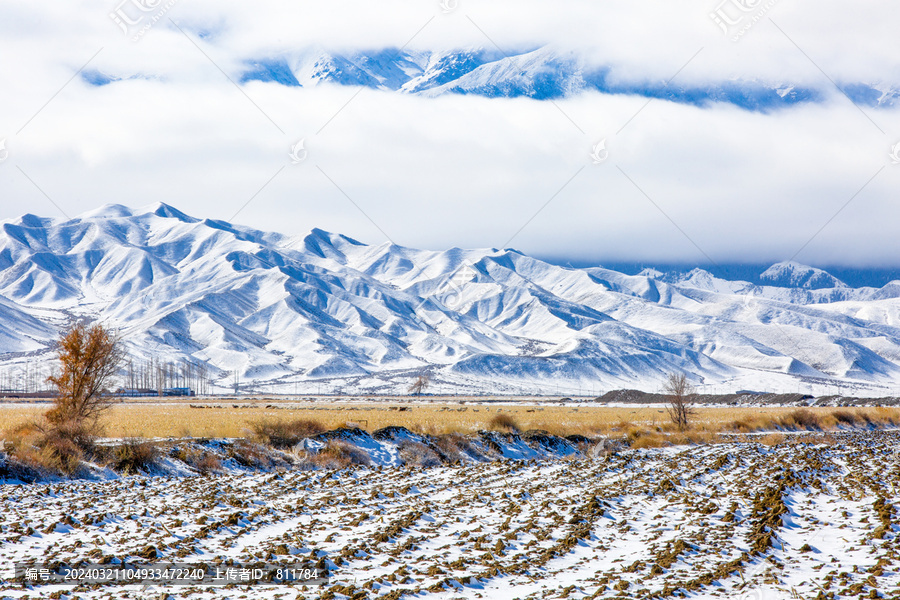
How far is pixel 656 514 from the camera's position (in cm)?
1895

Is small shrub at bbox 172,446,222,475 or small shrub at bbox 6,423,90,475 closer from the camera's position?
small shrub at bbox 6,423,90,475

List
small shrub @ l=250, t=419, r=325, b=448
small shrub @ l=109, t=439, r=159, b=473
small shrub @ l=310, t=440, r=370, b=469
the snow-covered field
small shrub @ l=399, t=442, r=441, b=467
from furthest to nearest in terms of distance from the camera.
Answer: small shrub @ l=250, t=419, r=325, b=448 < small shrub @ l=399, t=442, r=441, b=467 < small shrub @ l=310, t=440, r=370, b=469 < small shrub @ l=109, t=439, r=159, b=473 < the snow-covered field

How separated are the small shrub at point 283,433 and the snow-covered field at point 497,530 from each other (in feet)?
19.0

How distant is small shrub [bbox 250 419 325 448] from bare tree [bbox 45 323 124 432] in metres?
6.68

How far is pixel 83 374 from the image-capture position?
31.6 meters

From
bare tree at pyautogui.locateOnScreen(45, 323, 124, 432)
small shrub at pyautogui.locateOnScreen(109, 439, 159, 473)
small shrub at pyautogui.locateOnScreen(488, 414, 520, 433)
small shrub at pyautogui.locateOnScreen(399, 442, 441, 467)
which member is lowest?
small shrub at pyautogui.locateOnScreen(399, 442, 441, 467)

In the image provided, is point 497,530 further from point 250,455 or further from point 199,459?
point 250,455

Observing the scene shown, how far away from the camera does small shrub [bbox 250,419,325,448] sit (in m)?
32.0

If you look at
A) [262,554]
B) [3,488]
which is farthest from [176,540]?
Answer: [3,488]

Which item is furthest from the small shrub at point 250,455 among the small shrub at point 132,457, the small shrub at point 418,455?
the small shrub at point 418,455

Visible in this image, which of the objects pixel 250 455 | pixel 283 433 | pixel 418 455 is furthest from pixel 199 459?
pixel 418 455

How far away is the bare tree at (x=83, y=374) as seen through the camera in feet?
100

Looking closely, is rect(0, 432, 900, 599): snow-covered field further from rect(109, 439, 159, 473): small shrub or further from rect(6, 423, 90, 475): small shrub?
rect(109, 439, 159, 473): small shrub

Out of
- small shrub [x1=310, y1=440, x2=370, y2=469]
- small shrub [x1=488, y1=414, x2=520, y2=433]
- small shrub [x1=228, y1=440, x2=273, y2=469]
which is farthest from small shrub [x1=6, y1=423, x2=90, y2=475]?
small shrub [x1=488, y1=414, x2=520, y2=433]
